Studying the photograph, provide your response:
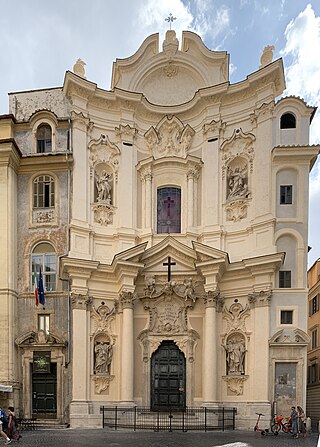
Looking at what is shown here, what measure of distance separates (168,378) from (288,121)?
1361 cm

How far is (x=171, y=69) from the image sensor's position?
2423 cm

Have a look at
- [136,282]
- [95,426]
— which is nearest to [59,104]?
[136,282]

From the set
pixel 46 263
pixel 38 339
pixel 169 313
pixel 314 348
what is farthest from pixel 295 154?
pixel 314 348

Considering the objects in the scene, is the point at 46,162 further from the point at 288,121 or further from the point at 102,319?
the point at 288,121

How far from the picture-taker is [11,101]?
77.5 ft

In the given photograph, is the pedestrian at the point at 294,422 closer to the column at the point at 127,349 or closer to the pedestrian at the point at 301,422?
the pedestrian at the point at 301,422

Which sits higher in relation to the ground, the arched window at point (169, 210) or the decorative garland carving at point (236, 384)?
the arched window at point (169, 210)

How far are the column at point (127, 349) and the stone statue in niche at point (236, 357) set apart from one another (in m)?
4.46

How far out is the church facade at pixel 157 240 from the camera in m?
A: 20.2

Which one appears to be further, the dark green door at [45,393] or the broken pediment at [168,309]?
the broken pediment at [168,309]

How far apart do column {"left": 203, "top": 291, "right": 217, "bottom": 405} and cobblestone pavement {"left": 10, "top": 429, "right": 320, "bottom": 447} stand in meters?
2.24

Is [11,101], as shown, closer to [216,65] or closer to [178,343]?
[216,65]

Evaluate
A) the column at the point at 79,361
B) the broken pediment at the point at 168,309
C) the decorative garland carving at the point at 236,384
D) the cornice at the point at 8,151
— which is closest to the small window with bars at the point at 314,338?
the decorative garland carving at the point at 236,384

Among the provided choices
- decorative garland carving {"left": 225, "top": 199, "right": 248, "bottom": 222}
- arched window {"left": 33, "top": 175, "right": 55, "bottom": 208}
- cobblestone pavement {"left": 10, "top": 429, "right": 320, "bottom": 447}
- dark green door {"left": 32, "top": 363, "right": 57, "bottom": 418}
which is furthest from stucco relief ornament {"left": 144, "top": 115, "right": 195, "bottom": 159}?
cobblestone pavement {"left": 10, "top": 429, "right": 320, "bottom": 447}
